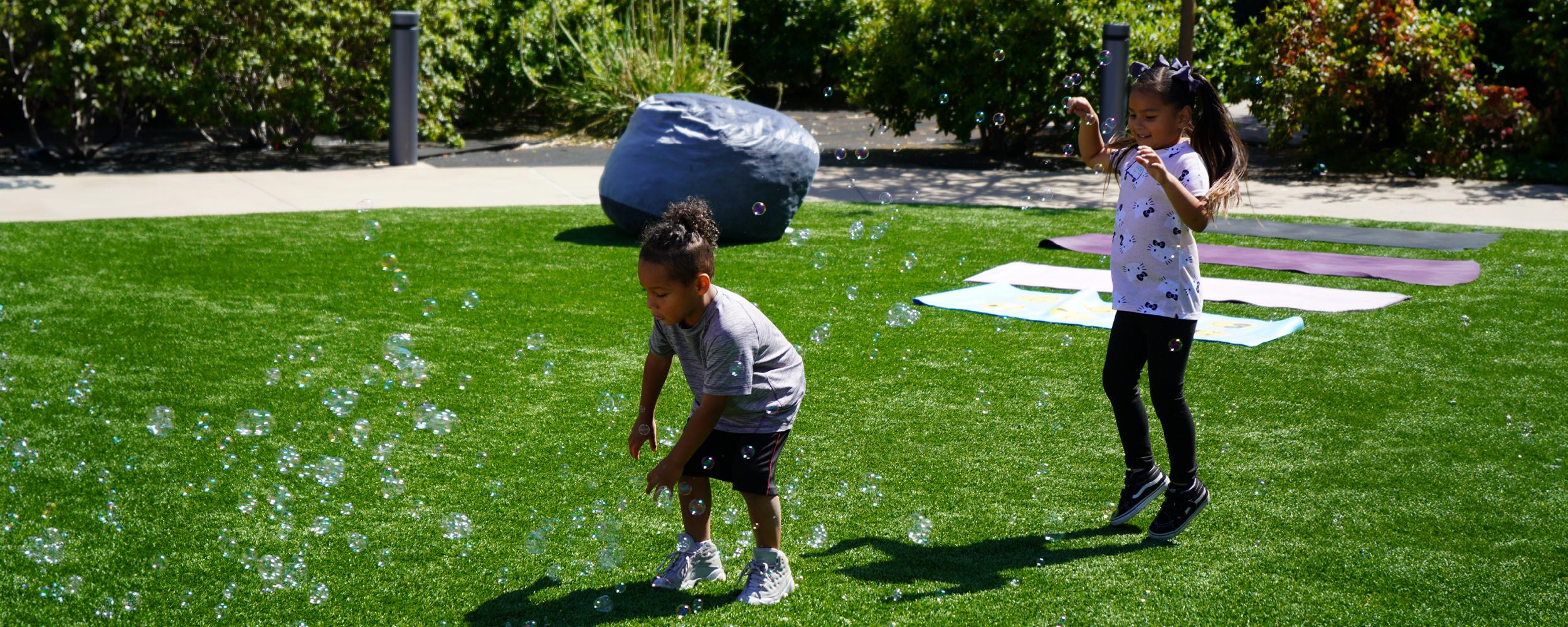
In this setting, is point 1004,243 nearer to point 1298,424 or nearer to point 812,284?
point 812,284

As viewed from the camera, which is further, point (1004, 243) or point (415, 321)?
point (1004, 243)

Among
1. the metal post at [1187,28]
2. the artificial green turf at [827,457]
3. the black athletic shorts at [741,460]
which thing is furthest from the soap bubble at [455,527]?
the metal post at [1187,28]

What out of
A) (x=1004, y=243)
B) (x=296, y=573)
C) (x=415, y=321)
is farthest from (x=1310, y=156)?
(x=296, y=573)

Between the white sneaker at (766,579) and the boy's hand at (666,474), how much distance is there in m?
0.37

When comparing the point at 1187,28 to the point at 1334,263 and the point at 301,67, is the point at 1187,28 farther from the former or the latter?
the point at 301,67

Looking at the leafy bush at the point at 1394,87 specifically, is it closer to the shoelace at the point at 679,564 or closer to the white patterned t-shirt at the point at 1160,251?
the white patterned t-shirt at the point at 1160,251

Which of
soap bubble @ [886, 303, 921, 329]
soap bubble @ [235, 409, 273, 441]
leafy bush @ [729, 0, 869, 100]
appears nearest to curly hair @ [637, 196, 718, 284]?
soap bubble @ [235, 409, 273, 441]

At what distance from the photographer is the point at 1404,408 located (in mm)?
5102

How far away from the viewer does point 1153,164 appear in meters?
3.46

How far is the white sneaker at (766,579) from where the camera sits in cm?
339

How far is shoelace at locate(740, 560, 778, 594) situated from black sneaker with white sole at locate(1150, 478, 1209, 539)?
3.87 feet

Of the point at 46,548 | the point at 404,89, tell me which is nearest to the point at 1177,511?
the point at 46,548

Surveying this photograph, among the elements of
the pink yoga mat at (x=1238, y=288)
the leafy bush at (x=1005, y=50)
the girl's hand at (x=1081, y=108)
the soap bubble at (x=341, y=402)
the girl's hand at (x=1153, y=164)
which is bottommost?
the soap bubble at (x=341, y=402)

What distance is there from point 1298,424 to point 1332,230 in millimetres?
5081
